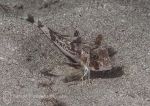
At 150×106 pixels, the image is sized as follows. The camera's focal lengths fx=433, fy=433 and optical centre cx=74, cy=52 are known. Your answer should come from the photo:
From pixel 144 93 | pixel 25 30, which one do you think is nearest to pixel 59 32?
pixel 25 30

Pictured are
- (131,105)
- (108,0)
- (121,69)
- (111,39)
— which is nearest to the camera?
(131,105)

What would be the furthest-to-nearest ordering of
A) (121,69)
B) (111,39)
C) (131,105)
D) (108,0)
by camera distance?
(108,0), (111,39), (121,69), (131,105)

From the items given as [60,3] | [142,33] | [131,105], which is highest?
[60,3]

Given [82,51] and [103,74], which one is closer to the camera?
[103,74]

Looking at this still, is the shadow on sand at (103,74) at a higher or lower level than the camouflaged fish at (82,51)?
lower

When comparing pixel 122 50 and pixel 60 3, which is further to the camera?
pixel 60 3

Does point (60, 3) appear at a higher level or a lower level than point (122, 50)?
higher

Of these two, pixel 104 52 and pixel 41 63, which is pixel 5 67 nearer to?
pixel 41 63

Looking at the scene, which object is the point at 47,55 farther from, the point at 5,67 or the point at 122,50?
the point at 122,50

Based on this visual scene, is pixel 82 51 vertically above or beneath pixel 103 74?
above

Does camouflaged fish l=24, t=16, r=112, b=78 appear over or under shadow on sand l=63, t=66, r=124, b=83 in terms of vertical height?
over
